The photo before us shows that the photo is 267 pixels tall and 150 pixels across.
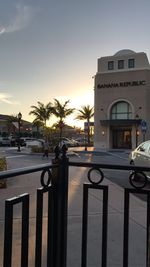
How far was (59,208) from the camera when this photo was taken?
256 centimetres

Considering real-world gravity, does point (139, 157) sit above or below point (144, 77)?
below

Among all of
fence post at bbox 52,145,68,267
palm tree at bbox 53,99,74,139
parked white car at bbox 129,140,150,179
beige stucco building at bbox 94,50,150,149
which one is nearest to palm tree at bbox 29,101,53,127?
palm tree at bbox 53,99,74,139

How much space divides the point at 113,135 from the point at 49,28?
28.1 metres

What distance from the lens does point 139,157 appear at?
11258 mm

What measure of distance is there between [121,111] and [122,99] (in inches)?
61.6

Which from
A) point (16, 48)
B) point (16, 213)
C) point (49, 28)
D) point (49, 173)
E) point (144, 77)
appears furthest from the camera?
point (144, 77)

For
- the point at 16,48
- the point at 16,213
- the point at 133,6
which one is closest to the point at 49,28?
the point at 16,48

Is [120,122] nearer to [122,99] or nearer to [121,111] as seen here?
[121,111]

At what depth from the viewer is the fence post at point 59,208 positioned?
2537mm

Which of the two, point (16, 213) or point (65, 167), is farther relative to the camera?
point (16, 213)

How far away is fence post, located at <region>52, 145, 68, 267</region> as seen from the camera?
2.54 m

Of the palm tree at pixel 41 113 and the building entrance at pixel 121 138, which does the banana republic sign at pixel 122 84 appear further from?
the palm tree at pixel 41 113

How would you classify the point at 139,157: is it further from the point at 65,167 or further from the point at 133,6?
the point at 65,167

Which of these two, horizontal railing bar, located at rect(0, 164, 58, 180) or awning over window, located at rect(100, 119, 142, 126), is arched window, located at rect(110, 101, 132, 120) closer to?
awning over window, located at rect(100, 119, 142, 126)
